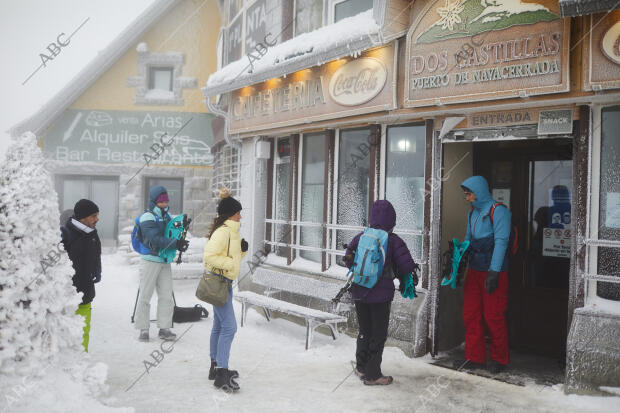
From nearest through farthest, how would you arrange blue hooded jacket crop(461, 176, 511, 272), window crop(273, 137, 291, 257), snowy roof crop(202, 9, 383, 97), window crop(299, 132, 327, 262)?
1. blue hooded jacket crop(461, 176, 511, 272)
2. snowy roof crop(202, 9, 383, 97)
3. window crop(299, 132, 327, 262)
4. window crop(273, 137, 291, 257)

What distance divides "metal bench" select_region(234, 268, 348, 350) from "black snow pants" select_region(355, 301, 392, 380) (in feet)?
3.61

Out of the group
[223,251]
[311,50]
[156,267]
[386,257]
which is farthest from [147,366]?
[311,50]

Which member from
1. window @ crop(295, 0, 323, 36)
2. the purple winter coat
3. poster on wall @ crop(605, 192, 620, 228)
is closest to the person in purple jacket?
the purple winter coat

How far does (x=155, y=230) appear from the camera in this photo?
6469mm

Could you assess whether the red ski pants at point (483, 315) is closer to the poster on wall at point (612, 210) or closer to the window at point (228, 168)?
the poster on wall at point (612, 210)

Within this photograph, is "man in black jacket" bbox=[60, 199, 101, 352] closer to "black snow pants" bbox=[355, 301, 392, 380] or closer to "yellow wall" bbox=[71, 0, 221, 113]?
"black snow pants" bbox=[355, 301, 392, 380]

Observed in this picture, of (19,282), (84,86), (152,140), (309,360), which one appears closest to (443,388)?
(309,360)

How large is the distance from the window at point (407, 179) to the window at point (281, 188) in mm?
2227

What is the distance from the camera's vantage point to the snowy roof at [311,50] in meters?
6.38

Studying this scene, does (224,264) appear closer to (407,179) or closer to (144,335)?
(144,335)

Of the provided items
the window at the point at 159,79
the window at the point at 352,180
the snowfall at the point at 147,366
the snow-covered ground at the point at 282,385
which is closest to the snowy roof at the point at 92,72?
the window at the point at 159,79

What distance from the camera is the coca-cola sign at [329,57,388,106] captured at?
653cm

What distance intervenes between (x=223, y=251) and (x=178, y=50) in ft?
38.0

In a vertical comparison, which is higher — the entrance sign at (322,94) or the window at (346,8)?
the window at (346,8)
